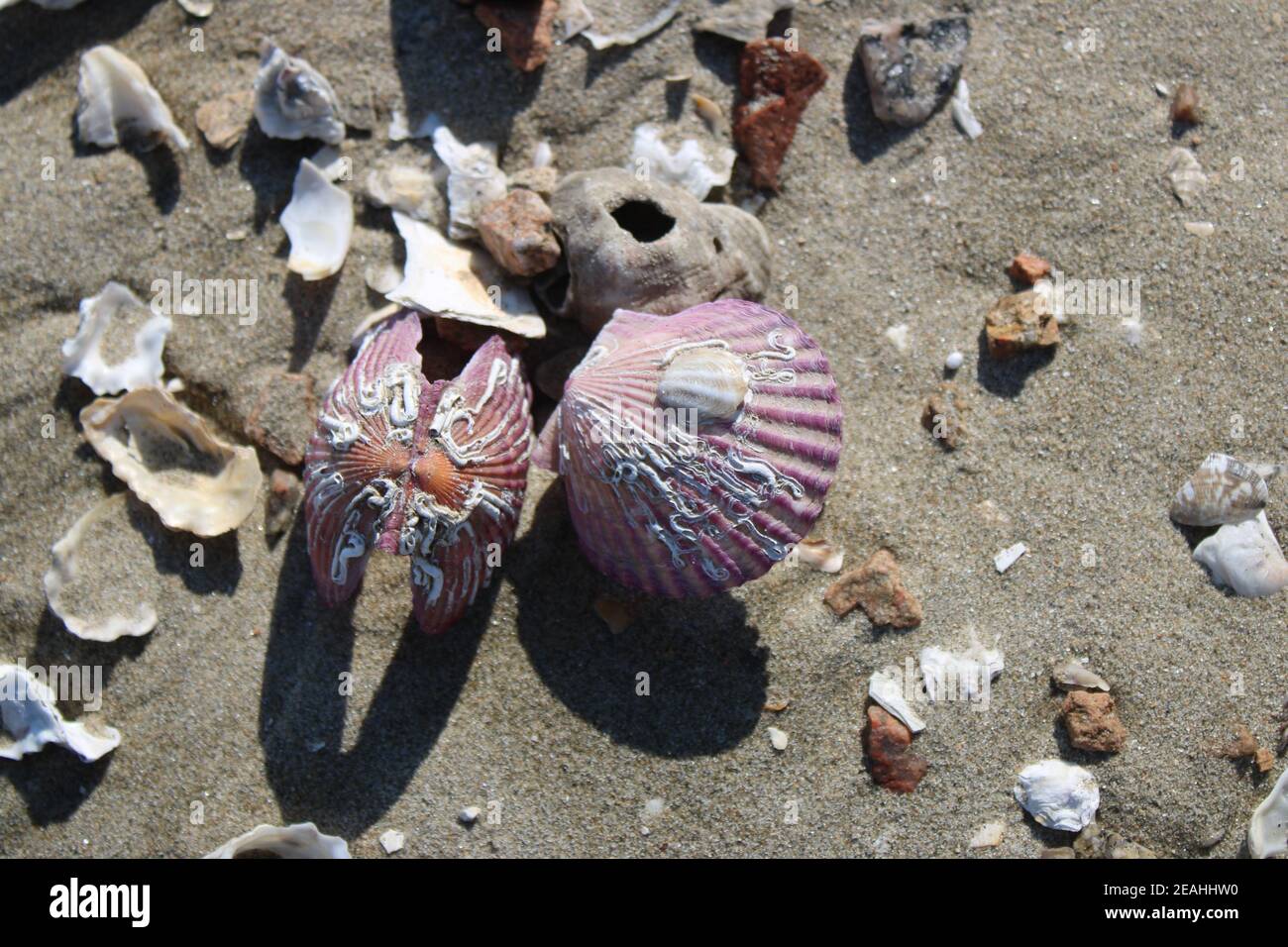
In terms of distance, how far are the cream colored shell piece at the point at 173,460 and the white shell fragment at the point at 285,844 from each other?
999mm

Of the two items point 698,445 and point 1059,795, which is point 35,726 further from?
point 1059,795

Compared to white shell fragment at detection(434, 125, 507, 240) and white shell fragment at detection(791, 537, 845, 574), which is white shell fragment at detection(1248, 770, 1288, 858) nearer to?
white shell fragment at detection(791, 537, 845, 574)

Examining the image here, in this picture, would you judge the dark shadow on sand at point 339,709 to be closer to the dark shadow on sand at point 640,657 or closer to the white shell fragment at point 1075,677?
the dark shadow on sand at point 640,657

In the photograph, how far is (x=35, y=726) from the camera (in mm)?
3576

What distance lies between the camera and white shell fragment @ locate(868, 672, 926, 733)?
140 inches

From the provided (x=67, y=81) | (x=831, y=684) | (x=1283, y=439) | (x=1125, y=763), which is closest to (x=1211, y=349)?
(x=1283, y=439)

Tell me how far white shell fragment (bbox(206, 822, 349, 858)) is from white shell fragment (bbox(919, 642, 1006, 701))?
2.01m

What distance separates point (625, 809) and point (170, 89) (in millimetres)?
3027

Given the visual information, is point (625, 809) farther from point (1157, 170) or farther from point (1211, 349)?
point (1157, 170)

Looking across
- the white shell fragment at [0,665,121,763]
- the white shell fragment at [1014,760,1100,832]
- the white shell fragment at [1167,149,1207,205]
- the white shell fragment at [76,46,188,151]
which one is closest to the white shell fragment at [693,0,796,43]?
the white shell fragment at [1167,149,1207,205]

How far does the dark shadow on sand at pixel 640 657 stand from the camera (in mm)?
3605

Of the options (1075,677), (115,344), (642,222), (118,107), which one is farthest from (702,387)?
(118,107)

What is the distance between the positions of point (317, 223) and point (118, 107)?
31.9 inches

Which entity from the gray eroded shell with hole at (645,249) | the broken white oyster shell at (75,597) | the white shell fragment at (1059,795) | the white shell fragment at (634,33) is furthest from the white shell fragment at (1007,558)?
the broken white oyster shell at (75,597)
